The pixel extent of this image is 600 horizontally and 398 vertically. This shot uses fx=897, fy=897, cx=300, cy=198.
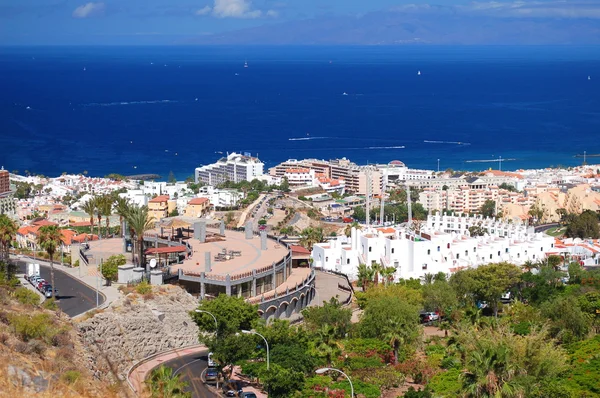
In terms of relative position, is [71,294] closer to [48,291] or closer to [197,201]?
[48,291]

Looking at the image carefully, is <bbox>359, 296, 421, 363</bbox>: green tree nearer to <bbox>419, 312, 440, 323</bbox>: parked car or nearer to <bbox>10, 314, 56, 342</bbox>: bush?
<bbox>419, 312, 440, 323</bbox>: parked car

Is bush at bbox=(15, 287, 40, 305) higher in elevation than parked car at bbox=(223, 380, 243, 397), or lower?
higher

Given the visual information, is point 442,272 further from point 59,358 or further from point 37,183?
point 37,183

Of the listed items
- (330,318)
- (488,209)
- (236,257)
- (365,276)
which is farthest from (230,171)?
(330,318)

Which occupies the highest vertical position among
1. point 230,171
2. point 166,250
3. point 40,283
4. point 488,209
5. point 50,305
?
point 166,250

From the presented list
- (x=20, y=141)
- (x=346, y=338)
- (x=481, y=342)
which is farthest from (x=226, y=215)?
(x=20, y=141)

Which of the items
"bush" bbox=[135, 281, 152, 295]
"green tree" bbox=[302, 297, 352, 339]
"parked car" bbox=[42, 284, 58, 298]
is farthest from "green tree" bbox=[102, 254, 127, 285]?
"green tree" bbox=[302, 297, 352, 339]

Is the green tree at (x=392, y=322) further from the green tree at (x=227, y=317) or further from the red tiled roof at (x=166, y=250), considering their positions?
the red tiled roof at (x=166, y=250)
